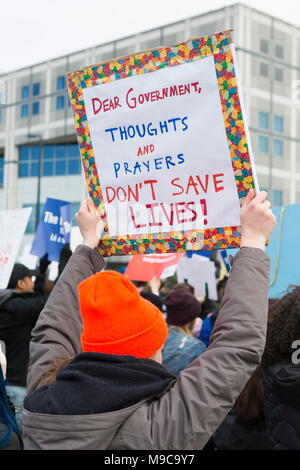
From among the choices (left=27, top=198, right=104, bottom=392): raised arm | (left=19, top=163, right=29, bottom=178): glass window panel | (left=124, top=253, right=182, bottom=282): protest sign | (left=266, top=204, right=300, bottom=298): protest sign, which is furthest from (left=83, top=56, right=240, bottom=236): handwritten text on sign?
(left=19, top=163, right=29, bottom=178): glass window panel

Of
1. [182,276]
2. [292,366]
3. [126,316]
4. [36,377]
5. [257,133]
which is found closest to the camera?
[126,316]

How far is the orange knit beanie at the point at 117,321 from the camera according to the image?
1.74 meters

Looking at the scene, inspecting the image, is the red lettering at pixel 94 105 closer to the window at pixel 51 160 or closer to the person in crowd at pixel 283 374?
the person in crowd at pixel 283 374

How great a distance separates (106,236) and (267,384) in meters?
Answer: 0.89

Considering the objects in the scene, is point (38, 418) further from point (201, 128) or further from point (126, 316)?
point (201, 128)

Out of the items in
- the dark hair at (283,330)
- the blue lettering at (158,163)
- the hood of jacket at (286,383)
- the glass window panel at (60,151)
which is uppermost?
the glass window panel at (60,151)

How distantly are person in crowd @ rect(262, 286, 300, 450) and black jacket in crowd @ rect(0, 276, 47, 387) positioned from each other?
275 centimetres

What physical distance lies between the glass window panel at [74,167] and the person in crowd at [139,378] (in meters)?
34.4

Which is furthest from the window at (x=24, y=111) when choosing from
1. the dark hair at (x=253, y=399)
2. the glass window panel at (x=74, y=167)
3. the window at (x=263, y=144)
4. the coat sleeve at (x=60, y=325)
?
the coat sleeve at (x=60, y=325)

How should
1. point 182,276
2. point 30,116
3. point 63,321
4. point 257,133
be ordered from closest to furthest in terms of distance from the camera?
point 63,321, point 182,276, point 257,133, point 30,116

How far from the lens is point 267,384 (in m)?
2.56

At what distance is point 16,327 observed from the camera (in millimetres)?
5168

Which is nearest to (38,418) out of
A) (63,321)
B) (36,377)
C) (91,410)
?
(91,410)

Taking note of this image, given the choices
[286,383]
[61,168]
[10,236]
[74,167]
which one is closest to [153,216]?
[286,383]
